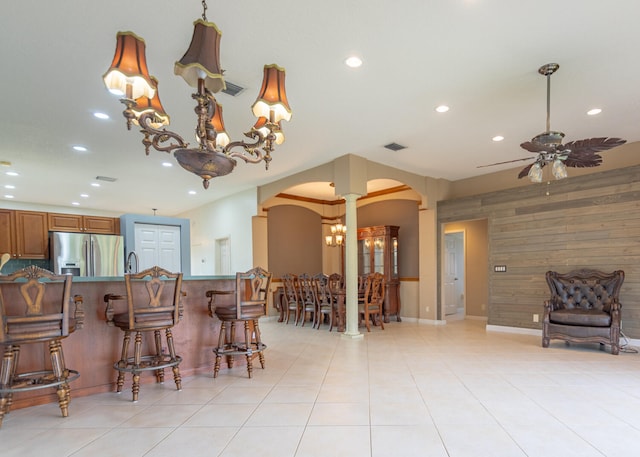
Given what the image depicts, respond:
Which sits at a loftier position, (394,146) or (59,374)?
(394,146)

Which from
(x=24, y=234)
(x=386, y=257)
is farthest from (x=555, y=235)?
(x=24, y=234)

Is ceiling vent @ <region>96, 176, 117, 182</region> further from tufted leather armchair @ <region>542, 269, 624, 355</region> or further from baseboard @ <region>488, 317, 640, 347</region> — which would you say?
tufted leather armchair @ <region>542, 269, 624, 355</region>

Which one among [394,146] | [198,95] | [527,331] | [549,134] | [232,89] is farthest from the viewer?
[527,331]

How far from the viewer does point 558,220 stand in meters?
5.62

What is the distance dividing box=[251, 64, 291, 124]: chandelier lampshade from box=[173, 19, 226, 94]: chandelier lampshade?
1.04 ft

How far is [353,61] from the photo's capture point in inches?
119

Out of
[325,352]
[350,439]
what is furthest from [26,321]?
[325,352]

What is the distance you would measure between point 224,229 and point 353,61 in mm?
6516

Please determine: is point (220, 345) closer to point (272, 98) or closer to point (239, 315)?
point (239, 315)

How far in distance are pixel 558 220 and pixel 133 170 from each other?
7.23 meters

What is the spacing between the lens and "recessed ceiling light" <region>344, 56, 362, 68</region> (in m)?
2.99

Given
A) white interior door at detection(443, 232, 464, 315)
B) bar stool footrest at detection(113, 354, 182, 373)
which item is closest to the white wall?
bar stool footrest at detection(113, 354, 182, 373)

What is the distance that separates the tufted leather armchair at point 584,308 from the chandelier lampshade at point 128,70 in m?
5.49

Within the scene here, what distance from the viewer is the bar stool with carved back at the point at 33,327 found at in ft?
8.13
